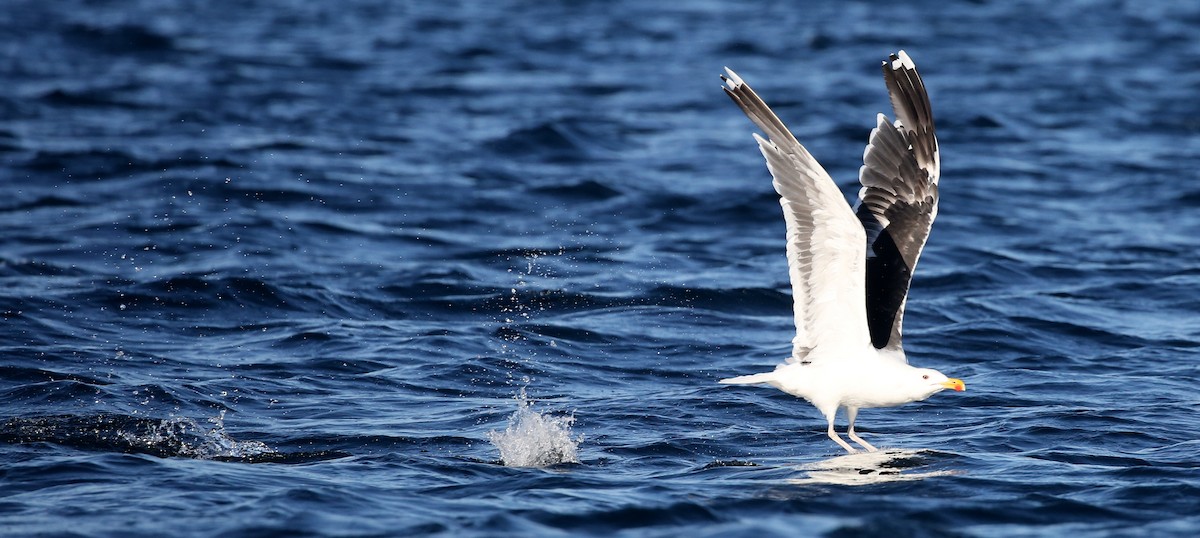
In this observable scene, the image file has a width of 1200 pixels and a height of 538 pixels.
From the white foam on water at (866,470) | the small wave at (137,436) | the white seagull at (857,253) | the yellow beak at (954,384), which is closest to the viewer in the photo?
the white seagull at (857,253)

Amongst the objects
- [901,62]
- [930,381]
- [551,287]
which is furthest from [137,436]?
[551,287]

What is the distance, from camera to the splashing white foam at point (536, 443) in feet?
28.6

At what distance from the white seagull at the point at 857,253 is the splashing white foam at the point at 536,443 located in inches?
43.8

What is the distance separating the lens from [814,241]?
8180mm

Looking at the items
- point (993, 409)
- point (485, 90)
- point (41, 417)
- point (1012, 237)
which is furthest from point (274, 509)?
point (485, 90)

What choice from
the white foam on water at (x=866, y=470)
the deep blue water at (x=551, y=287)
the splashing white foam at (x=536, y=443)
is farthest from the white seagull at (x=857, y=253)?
the splashing white foam at (x=536, y=443)

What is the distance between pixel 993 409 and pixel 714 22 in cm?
2179

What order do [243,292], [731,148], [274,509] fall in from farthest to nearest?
[731,148] → [243,292] → [274,509]

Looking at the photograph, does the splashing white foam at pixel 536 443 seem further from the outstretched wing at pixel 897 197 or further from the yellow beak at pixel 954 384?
the yellow beak at pixel 954 384

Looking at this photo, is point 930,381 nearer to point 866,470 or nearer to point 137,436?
point 866,470

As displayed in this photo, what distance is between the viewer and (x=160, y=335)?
11906 mm

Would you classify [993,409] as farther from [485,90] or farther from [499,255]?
[485,90]

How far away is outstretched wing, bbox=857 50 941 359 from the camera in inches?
353

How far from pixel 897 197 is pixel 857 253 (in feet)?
4.63
